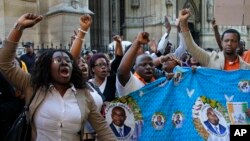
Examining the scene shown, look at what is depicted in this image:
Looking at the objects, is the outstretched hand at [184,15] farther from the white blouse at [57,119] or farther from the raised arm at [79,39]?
the white blouse at [57,119]

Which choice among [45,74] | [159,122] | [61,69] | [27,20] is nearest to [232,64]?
[159,122]

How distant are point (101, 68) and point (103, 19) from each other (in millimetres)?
16917

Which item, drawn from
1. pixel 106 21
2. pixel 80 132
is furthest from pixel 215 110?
pixel 106 21

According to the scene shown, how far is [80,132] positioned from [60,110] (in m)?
0.32

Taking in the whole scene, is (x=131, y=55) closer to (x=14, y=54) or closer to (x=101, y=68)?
(x=101, y=68)

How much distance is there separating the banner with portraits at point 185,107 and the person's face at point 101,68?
402 mm

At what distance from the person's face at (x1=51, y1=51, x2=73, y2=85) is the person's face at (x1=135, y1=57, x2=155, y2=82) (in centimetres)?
163

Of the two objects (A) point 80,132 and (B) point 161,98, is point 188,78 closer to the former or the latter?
(B) point 161,98

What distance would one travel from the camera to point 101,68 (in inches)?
192

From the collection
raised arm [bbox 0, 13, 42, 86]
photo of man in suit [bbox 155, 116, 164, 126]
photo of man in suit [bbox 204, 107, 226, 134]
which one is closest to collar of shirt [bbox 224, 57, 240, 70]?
photo of man in suit [bbox 204, 107, 226, 134]

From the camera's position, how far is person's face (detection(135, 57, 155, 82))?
5023 millimetres

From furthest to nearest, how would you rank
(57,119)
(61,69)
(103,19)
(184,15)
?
1. (103,19)
2. (184,15)
3. (61,69)
4. (57,119)

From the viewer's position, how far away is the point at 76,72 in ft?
12.1

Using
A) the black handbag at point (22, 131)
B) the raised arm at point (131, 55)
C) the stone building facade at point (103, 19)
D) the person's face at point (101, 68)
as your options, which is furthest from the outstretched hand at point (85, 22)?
the stone building facade at point (103, 19)
